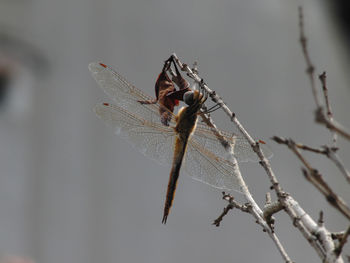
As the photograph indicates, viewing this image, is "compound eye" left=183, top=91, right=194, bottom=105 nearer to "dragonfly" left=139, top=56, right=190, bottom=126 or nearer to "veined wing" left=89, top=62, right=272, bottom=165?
"dragonfly" left=139, top=56, right=190, bottom=126

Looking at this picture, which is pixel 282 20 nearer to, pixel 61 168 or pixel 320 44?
pixel 320 44

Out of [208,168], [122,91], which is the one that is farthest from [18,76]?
[208,168]

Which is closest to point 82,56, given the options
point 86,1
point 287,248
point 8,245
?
point 86,1

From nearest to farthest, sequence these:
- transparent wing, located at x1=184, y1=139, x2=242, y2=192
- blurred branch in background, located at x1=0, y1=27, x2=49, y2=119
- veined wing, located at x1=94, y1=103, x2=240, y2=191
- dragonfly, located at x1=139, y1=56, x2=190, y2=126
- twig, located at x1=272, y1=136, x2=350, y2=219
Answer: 1. twig, located at x1=272, y1=136, x2=350, y2=219
2. dragonfly, located at x1=139, y1=56, x2=190, y2=126
3. transparent wing, located at x1=184, y1=139, x2=242, y2=192
4. veined wing, located at x1=94, y1=103, x2=240, y2=191
5. blurred branch in background, located at x1=0, y1=27, x2=49, y2=119

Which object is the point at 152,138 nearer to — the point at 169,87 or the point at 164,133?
the point at 164,133

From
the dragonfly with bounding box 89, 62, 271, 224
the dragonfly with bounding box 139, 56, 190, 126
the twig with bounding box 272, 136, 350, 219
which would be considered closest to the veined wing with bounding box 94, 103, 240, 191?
the dragonfly with bounding box 89, 62, 271, 224

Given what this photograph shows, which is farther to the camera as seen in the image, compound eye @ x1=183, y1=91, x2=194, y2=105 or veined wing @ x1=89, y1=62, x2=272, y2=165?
veined wing @ x1=89, y1=62, x2=272, y2=165

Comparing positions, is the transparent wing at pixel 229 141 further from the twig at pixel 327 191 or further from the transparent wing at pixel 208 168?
the twig at pixel 327 191
